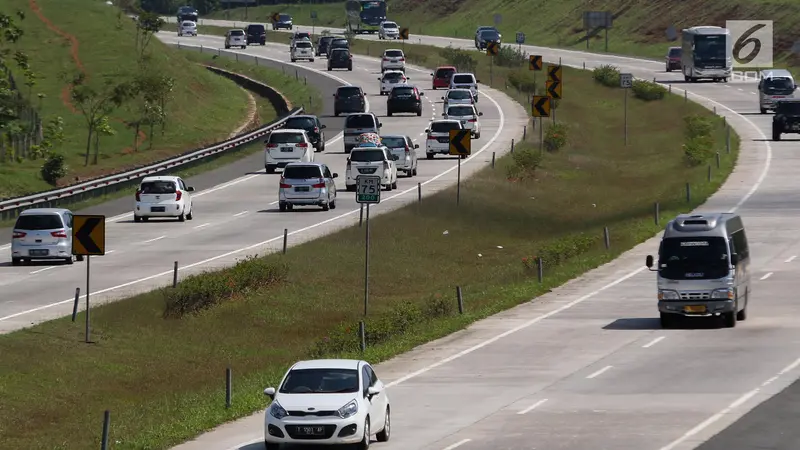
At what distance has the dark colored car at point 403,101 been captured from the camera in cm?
10300

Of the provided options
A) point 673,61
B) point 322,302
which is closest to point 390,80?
point 673,61

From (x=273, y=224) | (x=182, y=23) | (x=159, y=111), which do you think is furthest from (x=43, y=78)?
(x=182, y=23)

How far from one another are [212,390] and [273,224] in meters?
26.7

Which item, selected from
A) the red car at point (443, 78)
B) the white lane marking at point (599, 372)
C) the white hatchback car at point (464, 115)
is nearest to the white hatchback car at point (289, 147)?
the white hatchback car at point (464, 115)

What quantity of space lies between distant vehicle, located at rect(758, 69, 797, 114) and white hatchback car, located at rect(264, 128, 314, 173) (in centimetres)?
3583

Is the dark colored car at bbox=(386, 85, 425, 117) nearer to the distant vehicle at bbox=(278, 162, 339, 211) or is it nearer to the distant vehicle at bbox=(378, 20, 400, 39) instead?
the distant vehicle at bbox=(278, 162, 339, 211)

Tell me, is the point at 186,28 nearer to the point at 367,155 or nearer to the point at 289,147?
the point at 289,147

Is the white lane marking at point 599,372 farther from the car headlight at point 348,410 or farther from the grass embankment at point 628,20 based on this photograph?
the grass embankment at point 628,20

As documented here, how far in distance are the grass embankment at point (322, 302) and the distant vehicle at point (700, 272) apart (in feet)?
17.7

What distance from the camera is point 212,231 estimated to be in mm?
58500

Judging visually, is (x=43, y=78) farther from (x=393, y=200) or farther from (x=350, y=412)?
(x=350, y=412)

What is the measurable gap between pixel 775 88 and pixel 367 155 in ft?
137

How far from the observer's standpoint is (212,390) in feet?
111

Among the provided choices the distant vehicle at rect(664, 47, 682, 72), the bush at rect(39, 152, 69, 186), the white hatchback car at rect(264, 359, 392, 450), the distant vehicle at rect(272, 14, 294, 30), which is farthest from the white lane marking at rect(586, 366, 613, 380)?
the distant vehicle at rect(272, 14, 294, 30)
